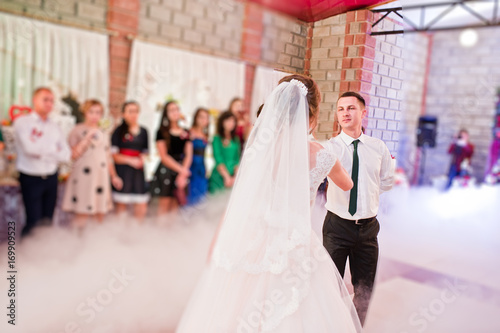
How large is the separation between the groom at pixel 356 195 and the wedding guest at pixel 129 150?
251 cm

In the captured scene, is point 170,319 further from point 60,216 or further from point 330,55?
point 330,55

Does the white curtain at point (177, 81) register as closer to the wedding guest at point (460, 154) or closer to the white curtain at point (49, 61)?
the white curtain at point (49, 61)

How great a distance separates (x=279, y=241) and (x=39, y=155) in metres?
2.08

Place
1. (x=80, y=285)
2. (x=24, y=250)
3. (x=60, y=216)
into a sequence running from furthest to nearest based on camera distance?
(x=60, y=216) → (x=24, y=250) → (x=80, y=285)

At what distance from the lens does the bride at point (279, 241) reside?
36.4 inches

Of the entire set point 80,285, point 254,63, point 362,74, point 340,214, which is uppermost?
point 254,63

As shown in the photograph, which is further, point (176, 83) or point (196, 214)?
point (196, 214)

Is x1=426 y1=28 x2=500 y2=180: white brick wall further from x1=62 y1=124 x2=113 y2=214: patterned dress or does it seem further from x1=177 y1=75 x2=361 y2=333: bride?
x1=177 y1=75 x2=361 y2=333: bride

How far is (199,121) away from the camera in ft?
11.1

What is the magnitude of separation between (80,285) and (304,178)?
2.06 m

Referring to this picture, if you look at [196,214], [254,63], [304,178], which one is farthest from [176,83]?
[304,178]

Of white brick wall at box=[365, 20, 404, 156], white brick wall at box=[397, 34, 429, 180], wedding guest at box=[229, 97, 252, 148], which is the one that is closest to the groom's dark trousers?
white brick wall at box=[365, 20, 404, 156]

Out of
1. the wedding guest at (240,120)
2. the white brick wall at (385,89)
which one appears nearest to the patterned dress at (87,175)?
the wedding guest at (240,120)

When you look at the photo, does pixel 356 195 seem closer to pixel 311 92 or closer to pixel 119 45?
pixel 311 92
